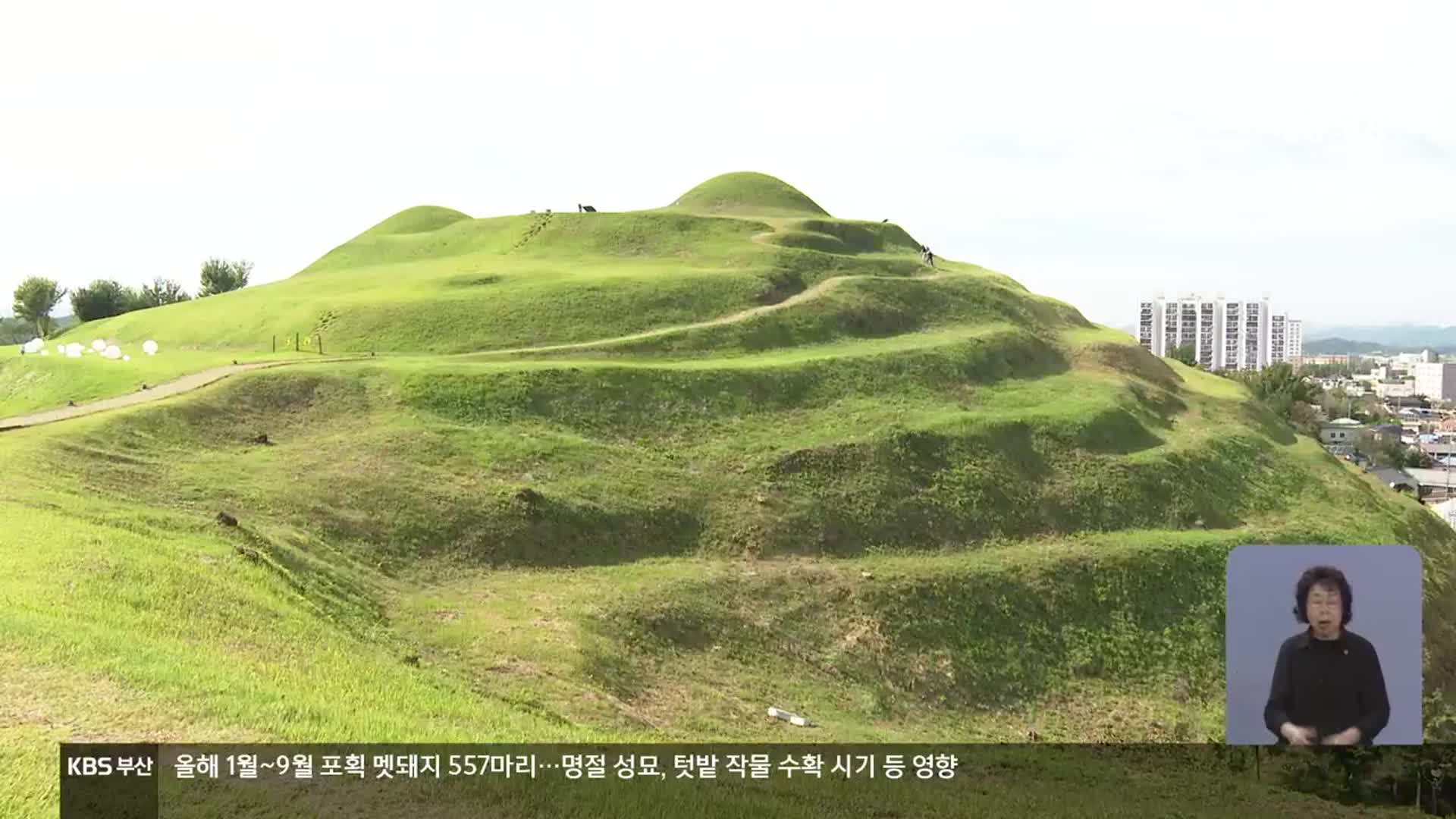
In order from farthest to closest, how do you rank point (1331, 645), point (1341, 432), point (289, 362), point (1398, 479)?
point (1341, 432) → point (1398, 479) → point (289, 362) → point (1331, 645)

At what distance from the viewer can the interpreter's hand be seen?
283 inches

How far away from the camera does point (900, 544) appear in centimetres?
3183

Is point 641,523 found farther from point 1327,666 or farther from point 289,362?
point 1327,666

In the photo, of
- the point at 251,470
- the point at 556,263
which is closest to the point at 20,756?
the point at 251,470

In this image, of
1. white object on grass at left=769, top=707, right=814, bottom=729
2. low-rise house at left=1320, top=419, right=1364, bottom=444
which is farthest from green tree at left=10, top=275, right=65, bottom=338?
low-rise house at left=1320, top=419, right=1364, bottom=444

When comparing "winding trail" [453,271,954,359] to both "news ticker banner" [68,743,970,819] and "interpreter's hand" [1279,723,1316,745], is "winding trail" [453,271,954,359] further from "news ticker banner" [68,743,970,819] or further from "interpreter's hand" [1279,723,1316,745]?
"interpreter's hand" [1279,723,1316,745]

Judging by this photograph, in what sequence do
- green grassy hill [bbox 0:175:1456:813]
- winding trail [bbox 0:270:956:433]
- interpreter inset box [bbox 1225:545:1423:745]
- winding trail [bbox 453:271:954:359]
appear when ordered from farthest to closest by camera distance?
winding trail [bbox 453:271:954:359] < winding trail [bbox 0:270:956:433] < green grassy hill [bbox 0:175:1456:813] < interpreter inset box [bbox 1225:545:1423:745]

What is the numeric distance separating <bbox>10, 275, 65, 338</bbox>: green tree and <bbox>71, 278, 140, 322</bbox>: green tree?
153cm

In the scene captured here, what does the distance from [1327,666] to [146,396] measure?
118ft

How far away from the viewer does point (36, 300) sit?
77375mm

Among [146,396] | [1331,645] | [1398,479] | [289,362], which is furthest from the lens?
[1398,479]

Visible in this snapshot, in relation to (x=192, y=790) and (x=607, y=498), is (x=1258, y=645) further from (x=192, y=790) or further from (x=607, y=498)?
(x=607, y=498)

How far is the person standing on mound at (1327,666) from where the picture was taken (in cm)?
700

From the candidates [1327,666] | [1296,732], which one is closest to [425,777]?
[1296,732]
